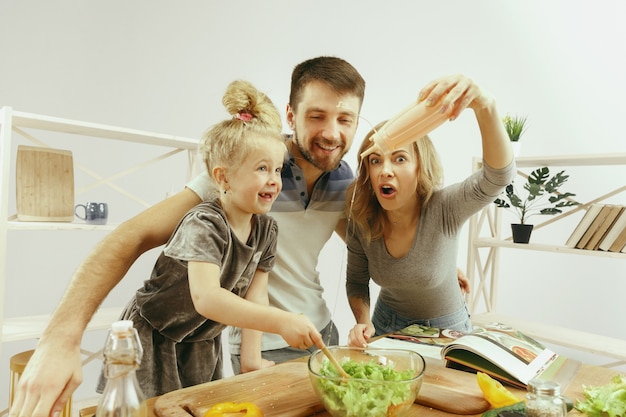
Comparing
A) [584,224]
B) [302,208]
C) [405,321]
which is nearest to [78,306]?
[302,208]

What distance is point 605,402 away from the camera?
2.77 ft

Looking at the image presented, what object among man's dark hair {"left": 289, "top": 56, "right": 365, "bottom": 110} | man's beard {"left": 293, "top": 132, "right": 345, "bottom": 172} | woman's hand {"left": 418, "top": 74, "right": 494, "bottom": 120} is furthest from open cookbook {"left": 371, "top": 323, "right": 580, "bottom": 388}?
man's dark hair {"left": 289, "top": 56, "right": 365, "bottom": 110}

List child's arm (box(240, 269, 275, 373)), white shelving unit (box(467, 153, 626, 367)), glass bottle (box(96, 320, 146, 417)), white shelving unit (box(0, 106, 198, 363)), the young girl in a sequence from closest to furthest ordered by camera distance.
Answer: glass bottle (box(96, 320, 146, 417)) < the young girl < child's arm (box(240, 269, 275, 373)) < white shelving unit (box(0, 106, 198, 363)) < white shelving unit (box(467, 153, 626, 367))

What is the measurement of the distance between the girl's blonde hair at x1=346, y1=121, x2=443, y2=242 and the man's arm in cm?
54

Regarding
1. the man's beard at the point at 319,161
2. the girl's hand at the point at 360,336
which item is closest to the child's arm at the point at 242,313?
the girl's hand at the point at 360,336

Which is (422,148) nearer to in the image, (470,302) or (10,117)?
(10,117)

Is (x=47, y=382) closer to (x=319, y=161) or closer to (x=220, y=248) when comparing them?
(x=220, y=248)

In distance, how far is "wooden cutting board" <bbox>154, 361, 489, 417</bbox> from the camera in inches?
34.3

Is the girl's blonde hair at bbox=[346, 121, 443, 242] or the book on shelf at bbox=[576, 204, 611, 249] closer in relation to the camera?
the girl's blonde hair at bbox=[346, 121, 443, 242]

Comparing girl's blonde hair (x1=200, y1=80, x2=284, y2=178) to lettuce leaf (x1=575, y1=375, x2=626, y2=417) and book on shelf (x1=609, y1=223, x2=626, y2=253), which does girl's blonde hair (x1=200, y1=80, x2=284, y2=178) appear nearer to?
lettuce leaf (x1=575, y1=375, x2=626, y2=417)

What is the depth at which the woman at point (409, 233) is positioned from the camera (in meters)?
1.57

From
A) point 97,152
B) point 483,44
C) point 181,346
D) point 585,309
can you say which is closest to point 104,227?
point 97,152

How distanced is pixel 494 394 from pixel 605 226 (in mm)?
1885

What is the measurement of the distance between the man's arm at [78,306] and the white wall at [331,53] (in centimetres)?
68
